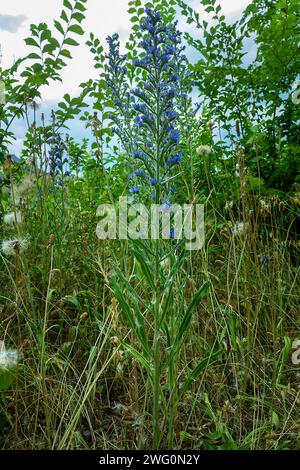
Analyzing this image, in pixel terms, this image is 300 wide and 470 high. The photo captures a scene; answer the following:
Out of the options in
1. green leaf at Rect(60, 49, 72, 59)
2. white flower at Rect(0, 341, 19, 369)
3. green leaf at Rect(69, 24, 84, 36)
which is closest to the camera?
white flower at Rect(0, 341, 19, 369)

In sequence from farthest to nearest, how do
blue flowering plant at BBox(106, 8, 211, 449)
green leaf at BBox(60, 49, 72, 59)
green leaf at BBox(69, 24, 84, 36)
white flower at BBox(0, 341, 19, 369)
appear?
green leaf at BBox(60, 49, 72, 59) < green leaf at BBox(69, 24, 84, 36) < white flower at BBox(0, 341, 19, 369) < blue flowering plant at BBox(106, 8, 211, 449)

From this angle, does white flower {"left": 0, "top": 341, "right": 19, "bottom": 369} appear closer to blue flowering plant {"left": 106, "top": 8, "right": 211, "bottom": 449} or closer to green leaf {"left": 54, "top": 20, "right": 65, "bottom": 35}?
Result: blue flowering plant {"left": 106, "top": 8, "right": 211, "bottom": 449}

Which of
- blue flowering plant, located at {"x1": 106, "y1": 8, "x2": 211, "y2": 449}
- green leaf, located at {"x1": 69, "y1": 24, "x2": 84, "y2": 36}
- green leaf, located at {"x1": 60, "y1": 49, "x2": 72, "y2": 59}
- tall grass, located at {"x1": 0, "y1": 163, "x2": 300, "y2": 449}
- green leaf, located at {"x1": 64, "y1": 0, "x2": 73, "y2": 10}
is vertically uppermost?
green leaf, located at {"x1": 64, "y1": 0, "x2": 73, "y2": 10}

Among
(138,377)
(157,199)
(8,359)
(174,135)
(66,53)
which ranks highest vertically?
(66,53)

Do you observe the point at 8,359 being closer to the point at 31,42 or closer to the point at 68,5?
the point at 31,42

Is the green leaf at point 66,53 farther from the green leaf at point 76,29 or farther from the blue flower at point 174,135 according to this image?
the blue flower at point 174,135

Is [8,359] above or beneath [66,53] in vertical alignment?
beneath

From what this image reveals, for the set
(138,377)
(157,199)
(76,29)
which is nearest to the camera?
(157,199)

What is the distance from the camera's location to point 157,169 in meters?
2.04

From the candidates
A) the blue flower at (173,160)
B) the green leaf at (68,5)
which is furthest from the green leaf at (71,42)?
the blue flower at (173,160)

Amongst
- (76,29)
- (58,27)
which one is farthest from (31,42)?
(76,29)

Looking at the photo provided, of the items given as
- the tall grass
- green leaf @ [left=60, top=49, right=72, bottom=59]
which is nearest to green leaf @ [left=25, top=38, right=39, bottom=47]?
green leaf @ [left=60, top=49, right=72, bottom=59]

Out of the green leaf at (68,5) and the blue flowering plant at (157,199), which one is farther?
the green leaf at (68,5)

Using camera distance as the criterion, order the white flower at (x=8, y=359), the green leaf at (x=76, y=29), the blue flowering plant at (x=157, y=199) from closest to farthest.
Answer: the blue flowering plant at (x=157, y=199) → the white flower at (x=8, y=359) → the green leaf at (x=76, y=29)
